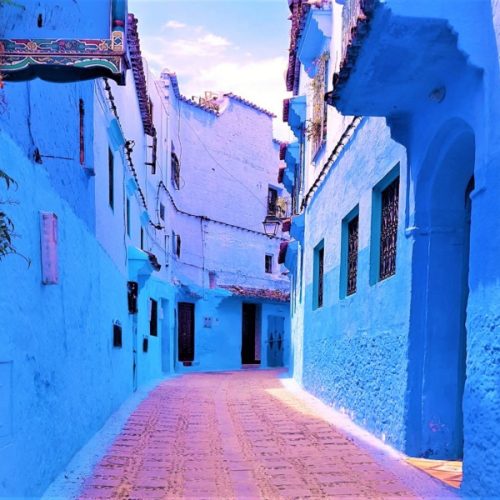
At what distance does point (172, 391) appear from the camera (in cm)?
1144

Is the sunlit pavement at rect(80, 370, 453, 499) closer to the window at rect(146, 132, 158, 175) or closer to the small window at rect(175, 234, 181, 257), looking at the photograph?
the window at rect(146, 132, 158, 175)

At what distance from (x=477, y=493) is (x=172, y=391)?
8347 millimetres

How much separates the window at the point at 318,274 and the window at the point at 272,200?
46.4 feet

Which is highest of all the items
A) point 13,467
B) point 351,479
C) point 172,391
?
point 13,467

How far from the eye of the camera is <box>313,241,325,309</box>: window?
10.7 metres

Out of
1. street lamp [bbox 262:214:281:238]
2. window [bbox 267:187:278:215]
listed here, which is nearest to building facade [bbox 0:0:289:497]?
street lamp [bbox 262:214:281:238]

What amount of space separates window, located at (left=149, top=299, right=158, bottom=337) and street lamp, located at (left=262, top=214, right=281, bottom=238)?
7.74 m

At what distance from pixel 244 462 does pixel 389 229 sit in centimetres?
304

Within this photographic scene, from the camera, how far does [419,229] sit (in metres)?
5.21

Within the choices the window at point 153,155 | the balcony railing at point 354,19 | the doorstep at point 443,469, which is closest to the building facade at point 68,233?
the window at point 153,155

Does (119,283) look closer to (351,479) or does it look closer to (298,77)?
(351,479)

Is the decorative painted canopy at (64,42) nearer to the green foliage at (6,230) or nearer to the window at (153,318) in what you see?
the green foliage at (6,230)

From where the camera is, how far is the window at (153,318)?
15.1m

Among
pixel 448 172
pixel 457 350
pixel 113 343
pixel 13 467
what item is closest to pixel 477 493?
pixel 457 350
